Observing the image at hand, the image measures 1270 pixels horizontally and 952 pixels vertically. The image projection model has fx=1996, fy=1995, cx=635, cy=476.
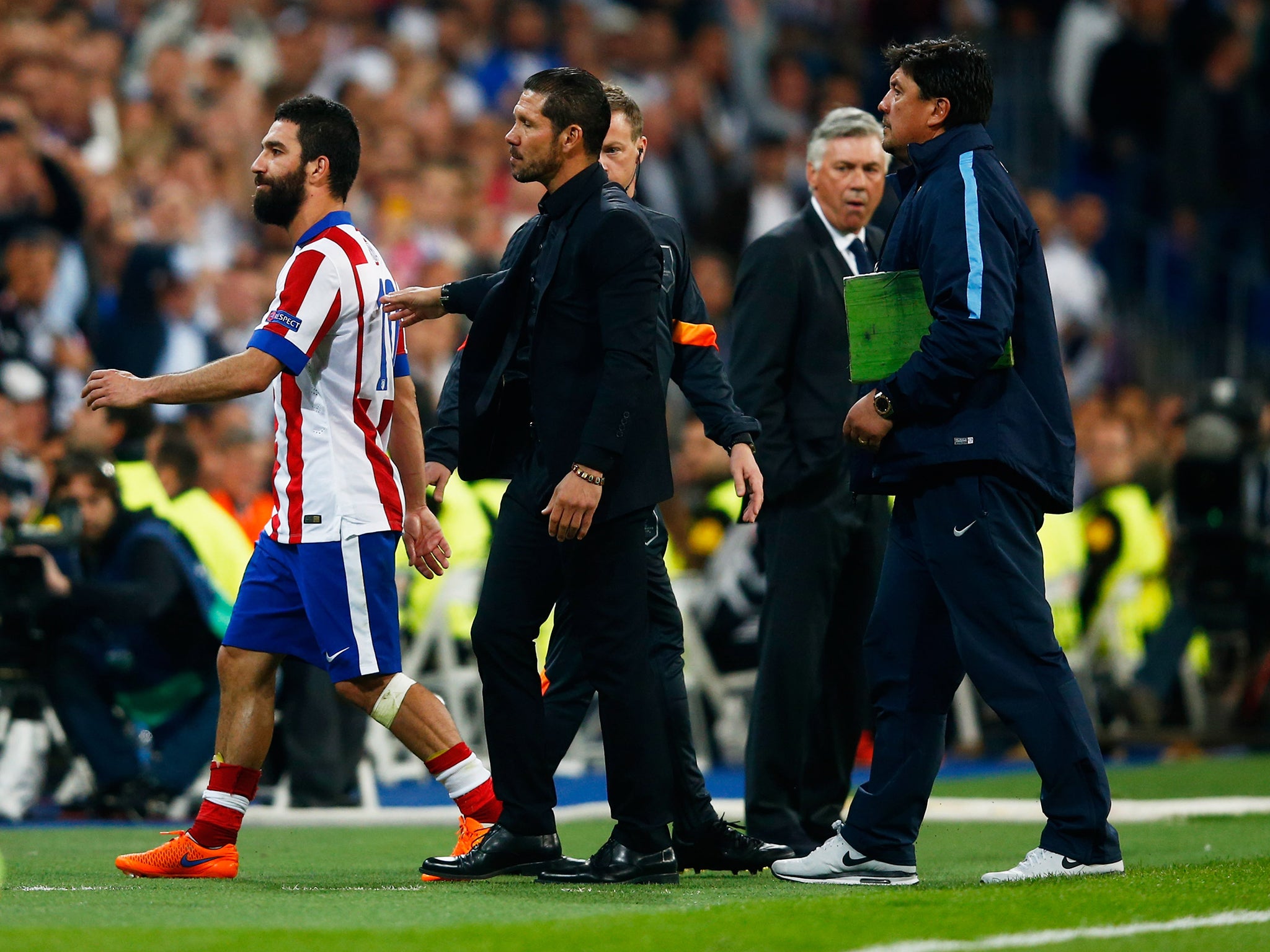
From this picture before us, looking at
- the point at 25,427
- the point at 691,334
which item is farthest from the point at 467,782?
the point at 25,427

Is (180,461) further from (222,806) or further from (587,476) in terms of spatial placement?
(587,476)

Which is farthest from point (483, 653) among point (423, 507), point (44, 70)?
point (44, 70)

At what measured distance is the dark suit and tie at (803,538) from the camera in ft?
22.8

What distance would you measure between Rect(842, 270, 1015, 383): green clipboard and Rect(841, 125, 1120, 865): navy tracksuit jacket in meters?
0.09

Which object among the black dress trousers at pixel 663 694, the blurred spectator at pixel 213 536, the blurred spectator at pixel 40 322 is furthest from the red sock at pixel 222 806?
the blurred spectator at pixel 40 322

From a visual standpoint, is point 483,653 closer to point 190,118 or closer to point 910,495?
point 910,495

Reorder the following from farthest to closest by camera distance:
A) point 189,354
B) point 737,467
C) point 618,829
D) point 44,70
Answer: point 44,70 → point 189,354 → point 737,467 → point 618,829

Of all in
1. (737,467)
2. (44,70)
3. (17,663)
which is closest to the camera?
(737,467)

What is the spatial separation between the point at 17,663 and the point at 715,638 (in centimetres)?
438

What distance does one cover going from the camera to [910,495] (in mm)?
5965

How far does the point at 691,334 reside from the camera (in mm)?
6566

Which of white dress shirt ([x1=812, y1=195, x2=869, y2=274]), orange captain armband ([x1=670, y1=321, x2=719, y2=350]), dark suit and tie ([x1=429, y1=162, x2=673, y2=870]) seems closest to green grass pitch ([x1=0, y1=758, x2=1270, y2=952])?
dark suit and tie ([x1=429, y1=162, x2=673, y2=870])

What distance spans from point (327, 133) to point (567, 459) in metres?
1.39

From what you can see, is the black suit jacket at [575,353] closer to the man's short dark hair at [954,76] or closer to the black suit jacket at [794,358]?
the man's short dark hair at [954,76]
